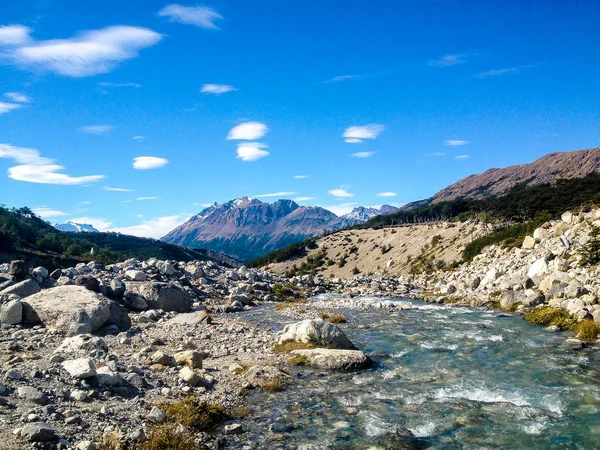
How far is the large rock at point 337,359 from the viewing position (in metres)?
18.2

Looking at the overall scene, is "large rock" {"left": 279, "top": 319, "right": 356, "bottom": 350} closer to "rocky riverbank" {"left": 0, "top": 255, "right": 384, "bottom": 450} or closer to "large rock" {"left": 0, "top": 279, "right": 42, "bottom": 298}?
"rocky riverbank" {"left": 0, "top": 255, "right": 384, "bottom": 450}

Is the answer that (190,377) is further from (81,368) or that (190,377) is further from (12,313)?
(12,313)

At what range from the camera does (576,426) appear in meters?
12.1

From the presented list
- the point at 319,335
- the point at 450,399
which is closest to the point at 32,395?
the point at 319,335

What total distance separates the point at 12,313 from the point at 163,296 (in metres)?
12.5

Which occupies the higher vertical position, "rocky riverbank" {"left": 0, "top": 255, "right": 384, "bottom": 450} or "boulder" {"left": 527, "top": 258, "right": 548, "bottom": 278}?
"boulder" {"left": 527, "top": 258, "right": 548, "bottom": 278}

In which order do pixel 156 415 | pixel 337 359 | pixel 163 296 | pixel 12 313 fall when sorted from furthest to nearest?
pixel 163 296
pixel 12 313
pixel 337 359
pixel 156 415

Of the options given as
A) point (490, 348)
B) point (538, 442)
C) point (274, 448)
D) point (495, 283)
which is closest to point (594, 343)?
point (490, 348)

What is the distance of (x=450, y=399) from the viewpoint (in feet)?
47.3

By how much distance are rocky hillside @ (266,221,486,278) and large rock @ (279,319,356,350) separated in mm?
61709

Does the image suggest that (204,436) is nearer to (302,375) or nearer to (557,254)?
(302,375)

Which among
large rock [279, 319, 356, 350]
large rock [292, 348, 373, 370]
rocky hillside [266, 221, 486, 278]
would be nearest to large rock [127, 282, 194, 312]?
large rock [279, 319, 356, 350]

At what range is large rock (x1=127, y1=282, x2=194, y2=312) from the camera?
33656 millimetres

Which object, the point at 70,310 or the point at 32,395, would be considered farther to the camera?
the point at 70,310
